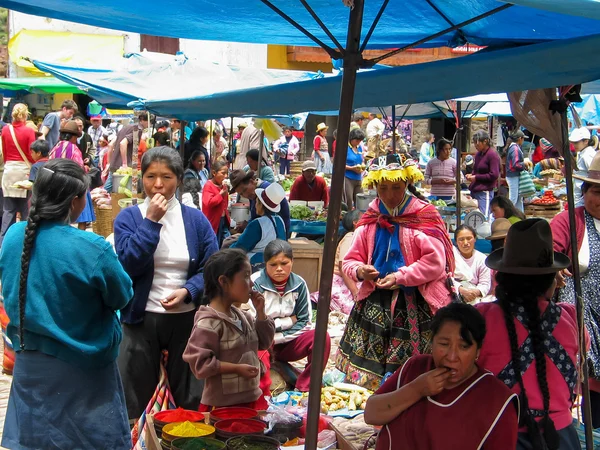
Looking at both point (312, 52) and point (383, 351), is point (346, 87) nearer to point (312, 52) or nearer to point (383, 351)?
point (383, 351)

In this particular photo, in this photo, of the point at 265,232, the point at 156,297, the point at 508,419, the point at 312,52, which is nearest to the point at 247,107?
the point at 156,297

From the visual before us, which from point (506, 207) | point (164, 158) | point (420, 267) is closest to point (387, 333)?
point (420, 267)

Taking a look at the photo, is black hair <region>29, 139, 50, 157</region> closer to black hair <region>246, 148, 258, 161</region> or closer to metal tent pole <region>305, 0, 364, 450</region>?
black hair <region>246, 148, 258, 161</region>

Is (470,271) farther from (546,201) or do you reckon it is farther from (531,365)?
(546,201)

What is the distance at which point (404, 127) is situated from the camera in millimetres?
28828

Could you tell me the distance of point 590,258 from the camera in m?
4.45

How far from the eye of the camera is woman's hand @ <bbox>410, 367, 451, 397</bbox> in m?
2.83

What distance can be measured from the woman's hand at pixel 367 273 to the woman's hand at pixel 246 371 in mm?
1085

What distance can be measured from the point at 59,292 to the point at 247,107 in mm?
1436

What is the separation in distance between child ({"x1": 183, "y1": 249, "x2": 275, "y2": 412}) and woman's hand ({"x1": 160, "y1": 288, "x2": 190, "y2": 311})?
14 centimetres

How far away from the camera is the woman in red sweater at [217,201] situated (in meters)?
9.14

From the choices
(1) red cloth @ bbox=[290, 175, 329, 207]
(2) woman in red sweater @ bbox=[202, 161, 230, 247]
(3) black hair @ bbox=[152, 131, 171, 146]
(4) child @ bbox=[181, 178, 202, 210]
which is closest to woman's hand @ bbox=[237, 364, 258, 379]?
(2) woman in red sweater @ bbox=[202, 161, 230, 247]

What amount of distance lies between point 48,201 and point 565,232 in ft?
9.04

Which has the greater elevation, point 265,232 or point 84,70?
point 84,70
